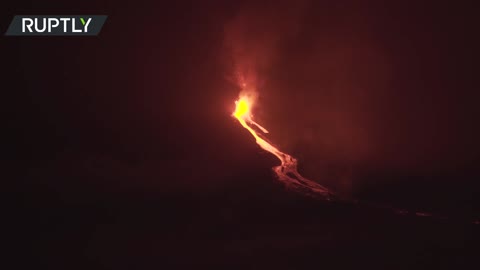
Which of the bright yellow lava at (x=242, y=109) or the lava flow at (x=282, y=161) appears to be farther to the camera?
the bright yellow lava at (x=242, y=109)

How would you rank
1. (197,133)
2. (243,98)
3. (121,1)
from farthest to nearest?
1. (243,98)
2. (121,1)
3. (197,133)

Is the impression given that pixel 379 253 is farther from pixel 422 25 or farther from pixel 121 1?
pixel 422 25

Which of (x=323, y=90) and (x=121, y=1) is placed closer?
(x=121, y=1)

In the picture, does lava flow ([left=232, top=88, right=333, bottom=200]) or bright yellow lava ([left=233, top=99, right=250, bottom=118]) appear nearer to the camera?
lava flow ([left=232, top=88, right=333, bottom=200])

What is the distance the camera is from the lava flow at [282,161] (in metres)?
12.9

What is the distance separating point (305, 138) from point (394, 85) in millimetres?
4591

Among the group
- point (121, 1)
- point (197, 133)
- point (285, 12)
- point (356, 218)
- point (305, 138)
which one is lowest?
point (356, 218)

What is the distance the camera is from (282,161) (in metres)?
14.9

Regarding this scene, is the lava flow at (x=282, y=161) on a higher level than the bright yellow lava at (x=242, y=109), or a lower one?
lower

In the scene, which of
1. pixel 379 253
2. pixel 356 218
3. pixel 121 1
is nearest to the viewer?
pixel 379 253

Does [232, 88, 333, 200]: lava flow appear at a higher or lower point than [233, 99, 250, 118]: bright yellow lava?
lower

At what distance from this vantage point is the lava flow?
42.4 ft

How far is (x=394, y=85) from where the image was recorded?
64.7ft

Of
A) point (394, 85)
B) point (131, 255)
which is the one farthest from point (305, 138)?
point (131, 255)
